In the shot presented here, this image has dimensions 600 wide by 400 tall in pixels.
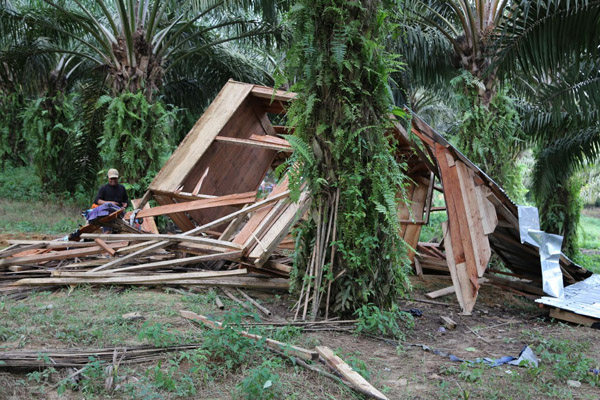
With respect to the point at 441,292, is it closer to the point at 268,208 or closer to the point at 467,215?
the point at 467,215

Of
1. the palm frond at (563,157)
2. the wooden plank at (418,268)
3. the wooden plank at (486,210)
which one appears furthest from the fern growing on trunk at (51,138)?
the palm frond at (563,157)

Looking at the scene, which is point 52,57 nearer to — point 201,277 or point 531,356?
point 201,277

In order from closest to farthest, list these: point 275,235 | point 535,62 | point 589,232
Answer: point 275,235
point 535,62
point 589,232

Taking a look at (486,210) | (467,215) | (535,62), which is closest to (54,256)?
(467,215)

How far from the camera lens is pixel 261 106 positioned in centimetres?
1065

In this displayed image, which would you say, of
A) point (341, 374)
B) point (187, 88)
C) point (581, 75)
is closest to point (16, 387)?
point (341, 374)

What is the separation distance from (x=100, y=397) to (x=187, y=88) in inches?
574

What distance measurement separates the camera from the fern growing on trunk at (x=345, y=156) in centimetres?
575

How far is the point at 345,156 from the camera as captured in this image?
5855mm

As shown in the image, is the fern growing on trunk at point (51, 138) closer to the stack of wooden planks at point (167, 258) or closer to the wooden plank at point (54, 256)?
the stack of wooden planks at point (167, 258)

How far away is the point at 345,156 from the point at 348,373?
2414 mm

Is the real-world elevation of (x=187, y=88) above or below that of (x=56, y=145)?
above

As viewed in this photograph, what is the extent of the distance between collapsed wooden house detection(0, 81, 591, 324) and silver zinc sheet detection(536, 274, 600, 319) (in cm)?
40

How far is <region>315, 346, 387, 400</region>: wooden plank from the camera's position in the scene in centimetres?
399
